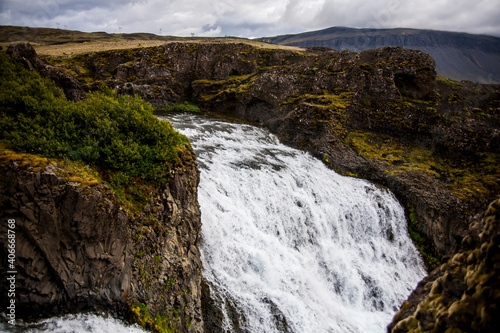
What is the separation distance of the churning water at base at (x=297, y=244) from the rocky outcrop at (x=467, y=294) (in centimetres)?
776

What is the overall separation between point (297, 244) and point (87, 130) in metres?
11.7

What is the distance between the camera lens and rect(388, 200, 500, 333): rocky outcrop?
343 cm

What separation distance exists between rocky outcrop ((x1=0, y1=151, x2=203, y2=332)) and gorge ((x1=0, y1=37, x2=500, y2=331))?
52.1ft

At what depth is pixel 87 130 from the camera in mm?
8914

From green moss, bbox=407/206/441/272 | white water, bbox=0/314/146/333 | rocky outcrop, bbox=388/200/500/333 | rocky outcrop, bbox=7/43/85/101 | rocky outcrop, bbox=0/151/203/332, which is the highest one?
rocky outcrop, bbox=7/43/85/101

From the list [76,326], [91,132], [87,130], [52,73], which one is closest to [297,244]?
[76,326]

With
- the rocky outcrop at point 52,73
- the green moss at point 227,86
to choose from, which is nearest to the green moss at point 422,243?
the green moss at point 227,86

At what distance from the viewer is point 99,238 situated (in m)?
7.61

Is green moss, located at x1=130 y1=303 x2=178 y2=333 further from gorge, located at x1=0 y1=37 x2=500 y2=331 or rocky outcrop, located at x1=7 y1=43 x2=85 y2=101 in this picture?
rocky outcrop, located at x1=7 y1=43 x2=85 y2=101

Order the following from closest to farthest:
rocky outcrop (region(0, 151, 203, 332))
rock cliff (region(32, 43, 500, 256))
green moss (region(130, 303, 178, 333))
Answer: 1. rocky outcrop (region(0, 151, 203, 332))
2. green moss (region(130, 303, 178, 333))
3. rock cliff (region(32, 43, 500, 256))

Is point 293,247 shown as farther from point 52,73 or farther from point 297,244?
point 52,73

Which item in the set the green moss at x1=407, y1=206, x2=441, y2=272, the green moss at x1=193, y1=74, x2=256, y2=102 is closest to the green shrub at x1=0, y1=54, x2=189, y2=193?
the green moss at x1=407, y1=206, x2=441, y2=272

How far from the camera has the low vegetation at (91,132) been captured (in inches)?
312

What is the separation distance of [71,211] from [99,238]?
→ 3.51 feet
